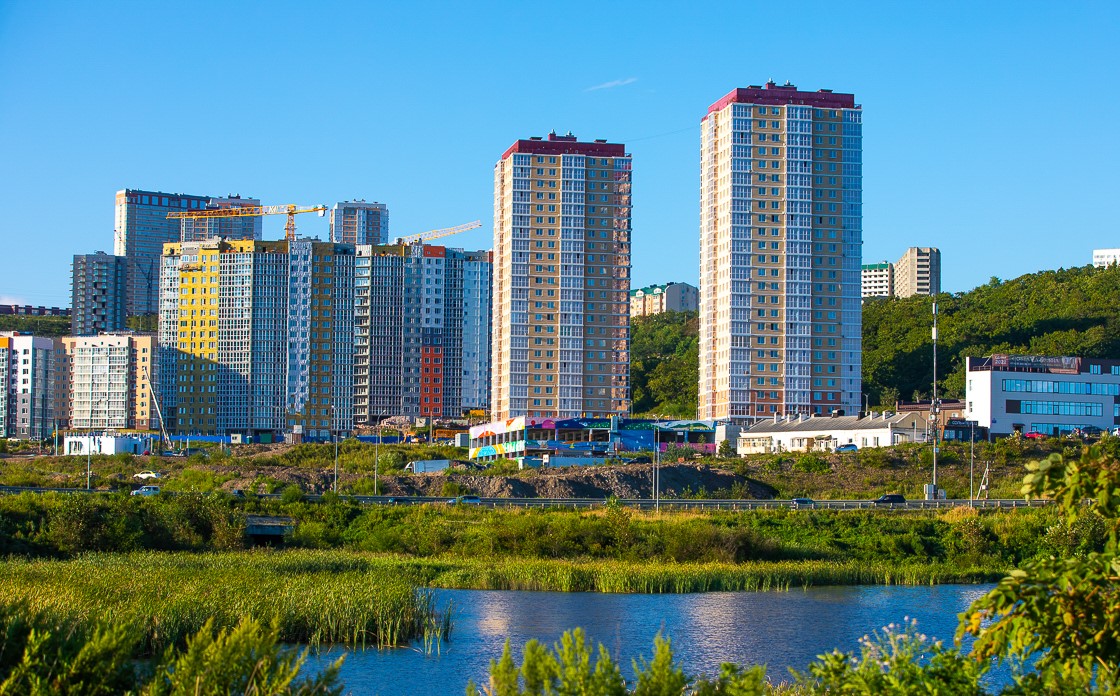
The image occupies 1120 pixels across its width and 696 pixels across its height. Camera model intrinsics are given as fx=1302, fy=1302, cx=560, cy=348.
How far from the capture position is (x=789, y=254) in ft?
510

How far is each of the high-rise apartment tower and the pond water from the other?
96.5 m

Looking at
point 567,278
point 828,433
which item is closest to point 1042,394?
point 828,433

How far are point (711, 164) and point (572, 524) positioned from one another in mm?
99652

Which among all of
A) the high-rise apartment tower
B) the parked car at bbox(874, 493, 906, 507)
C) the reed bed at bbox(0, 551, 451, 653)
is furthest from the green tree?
the high-rise apartment tower

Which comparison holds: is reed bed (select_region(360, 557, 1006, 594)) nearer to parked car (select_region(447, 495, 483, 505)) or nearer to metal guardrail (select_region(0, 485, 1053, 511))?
metal guardrail (select_region(0, 485, 1053, 511))

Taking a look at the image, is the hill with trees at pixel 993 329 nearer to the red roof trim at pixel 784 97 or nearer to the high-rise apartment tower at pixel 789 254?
the high-rise apartment tower at pixel 789 254

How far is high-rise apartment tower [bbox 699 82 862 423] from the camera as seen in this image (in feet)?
511

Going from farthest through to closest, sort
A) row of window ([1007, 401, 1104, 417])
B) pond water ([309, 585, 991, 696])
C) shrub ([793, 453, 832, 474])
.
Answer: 1. row of window ([1007, 401, 1104, 417])
2. shrub ([793, 453, 832, 474])
3. pond water ([309, 585, 991, 696])

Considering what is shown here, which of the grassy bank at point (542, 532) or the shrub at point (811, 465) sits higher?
the shrub at point (811, 465)

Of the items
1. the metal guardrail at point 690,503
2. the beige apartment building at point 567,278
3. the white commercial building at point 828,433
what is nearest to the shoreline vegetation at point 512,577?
the metal guardrail at point 690,503

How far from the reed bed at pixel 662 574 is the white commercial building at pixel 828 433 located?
58.4 meters

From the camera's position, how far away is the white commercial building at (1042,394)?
12075 centimetres

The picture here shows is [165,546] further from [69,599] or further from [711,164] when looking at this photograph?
[711,164]

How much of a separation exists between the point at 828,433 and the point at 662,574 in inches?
3086
